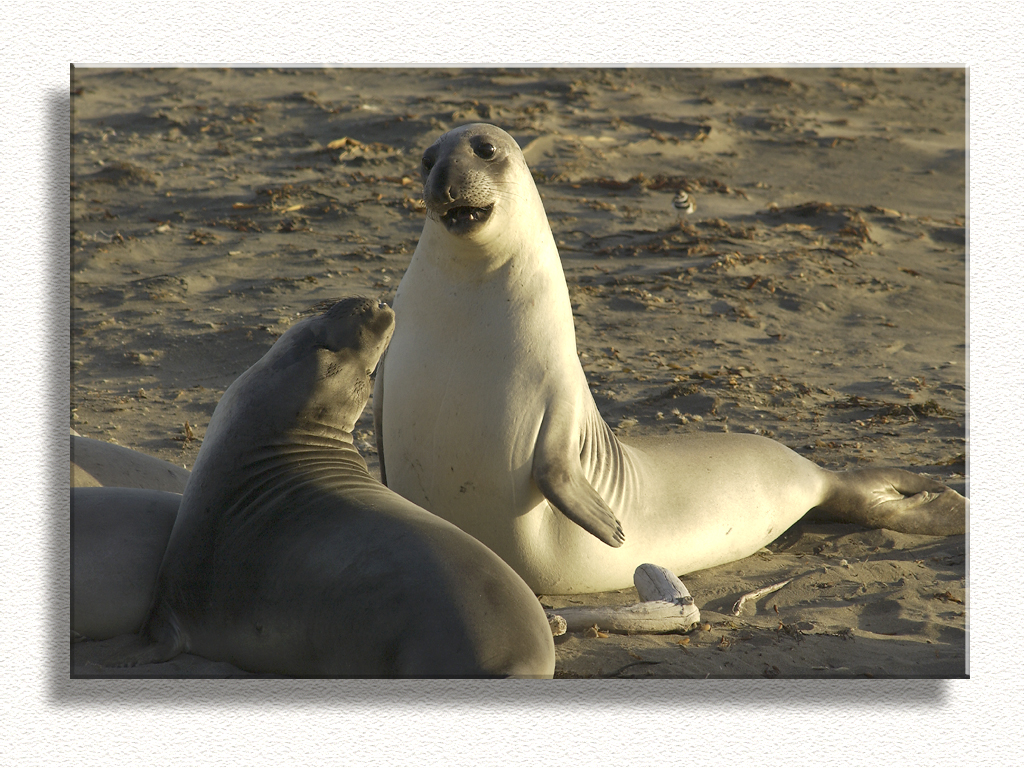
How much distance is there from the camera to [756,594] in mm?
4492

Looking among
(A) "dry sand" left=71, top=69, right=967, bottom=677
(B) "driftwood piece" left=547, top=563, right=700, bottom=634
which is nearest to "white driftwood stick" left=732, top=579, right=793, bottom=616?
(A) "dry sand" left=71, top=69, right=967, bottom=677

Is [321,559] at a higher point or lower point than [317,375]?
lower

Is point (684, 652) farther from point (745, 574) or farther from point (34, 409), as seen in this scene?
point (34, 409)

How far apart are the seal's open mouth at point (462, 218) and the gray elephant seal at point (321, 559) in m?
0.43

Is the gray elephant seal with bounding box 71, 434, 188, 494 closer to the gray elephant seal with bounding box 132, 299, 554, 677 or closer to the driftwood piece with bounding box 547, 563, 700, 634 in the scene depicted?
the gray elephant seal with bounding box 132, 299, 554, 677

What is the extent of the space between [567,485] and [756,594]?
0.92 meters

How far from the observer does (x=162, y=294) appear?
300 inches

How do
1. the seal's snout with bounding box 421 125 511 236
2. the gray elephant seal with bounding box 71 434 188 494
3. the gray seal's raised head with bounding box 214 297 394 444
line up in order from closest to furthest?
the gray seal's raised head with bounding box 214 297 394 444, the seal's snout with bounding box 421 125 511 236, the gray elephant seal with bounding box 71 434 188 494

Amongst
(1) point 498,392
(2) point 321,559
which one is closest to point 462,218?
(1) point 498,392

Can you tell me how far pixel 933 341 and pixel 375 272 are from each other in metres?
3.92

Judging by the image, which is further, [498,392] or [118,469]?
[118,469]

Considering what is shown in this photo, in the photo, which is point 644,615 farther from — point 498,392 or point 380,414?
point 380,414

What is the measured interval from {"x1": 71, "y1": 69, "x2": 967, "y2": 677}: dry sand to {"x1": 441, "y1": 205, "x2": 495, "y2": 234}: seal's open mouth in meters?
1.30

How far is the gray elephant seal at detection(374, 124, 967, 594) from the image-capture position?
4.16m
